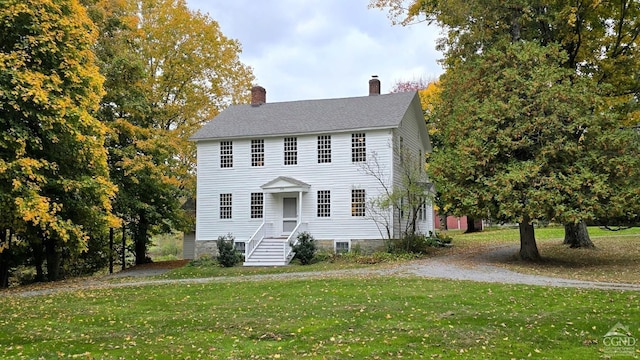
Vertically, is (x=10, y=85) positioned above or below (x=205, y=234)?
above

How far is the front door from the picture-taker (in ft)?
78.6

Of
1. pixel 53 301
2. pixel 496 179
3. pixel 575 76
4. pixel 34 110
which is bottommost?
pixel 53 301

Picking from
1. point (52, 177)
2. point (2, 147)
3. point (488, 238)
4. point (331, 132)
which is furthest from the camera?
point (488, 238)

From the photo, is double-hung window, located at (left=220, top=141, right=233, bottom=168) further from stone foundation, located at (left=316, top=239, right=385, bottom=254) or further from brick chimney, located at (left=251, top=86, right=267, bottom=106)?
stone foundation, located at (left=316, top=239, right=385, bottom=254)

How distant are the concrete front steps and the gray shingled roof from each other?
532cm

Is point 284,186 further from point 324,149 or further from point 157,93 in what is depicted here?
point 157,93

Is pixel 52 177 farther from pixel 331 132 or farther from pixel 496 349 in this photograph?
pixel 496 349

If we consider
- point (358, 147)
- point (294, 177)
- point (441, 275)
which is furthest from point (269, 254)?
point (441, 275)

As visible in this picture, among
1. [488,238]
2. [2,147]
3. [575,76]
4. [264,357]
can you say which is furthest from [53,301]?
[488,238]

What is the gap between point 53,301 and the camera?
13.1 m

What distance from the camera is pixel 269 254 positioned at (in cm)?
2177

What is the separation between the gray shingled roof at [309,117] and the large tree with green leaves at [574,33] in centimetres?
403

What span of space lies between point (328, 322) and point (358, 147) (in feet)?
49.2

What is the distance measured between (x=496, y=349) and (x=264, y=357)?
10.8 ft
